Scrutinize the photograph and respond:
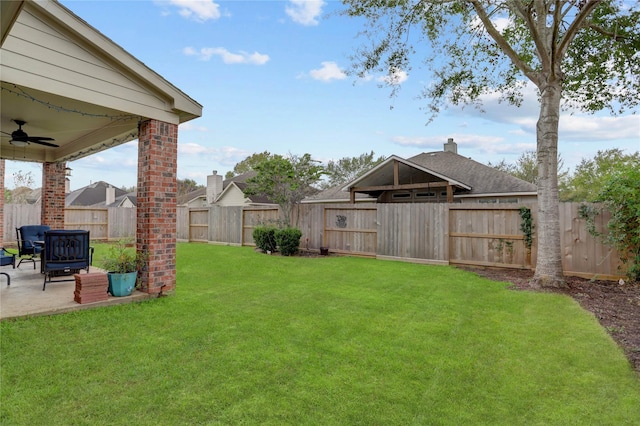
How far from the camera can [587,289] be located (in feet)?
20.9

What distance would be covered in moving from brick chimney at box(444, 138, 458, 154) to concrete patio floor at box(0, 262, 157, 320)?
1772cm

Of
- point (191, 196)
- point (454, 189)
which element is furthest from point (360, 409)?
point (191, 196)

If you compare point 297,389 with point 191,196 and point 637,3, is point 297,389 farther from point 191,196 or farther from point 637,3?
point 191,196

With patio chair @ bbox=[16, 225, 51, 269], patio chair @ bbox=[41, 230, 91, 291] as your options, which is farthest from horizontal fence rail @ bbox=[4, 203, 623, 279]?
patio chair @ bbox=[41, 230, 91, 291]

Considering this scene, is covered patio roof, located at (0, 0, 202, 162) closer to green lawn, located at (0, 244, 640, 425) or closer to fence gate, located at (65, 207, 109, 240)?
green lawn, located at (0, 244, 640, 425)

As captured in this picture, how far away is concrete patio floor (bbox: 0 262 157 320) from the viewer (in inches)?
169

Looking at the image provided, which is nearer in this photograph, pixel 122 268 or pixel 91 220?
pixel 122 268

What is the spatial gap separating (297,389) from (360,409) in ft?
1.74

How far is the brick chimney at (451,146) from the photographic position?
18891 mm

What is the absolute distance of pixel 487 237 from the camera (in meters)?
8.88

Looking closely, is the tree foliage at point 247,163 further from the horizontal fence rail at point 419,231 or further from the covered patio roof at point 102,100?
the covered patio roof at point 102,100

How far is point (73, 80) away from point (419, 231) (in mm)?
Result: 8671

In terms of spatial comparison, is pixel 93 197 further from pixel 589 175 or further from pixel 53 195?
pixel 589 175

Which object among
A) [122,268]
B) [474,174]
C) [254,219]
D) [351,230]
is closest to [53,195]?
[122,268]
